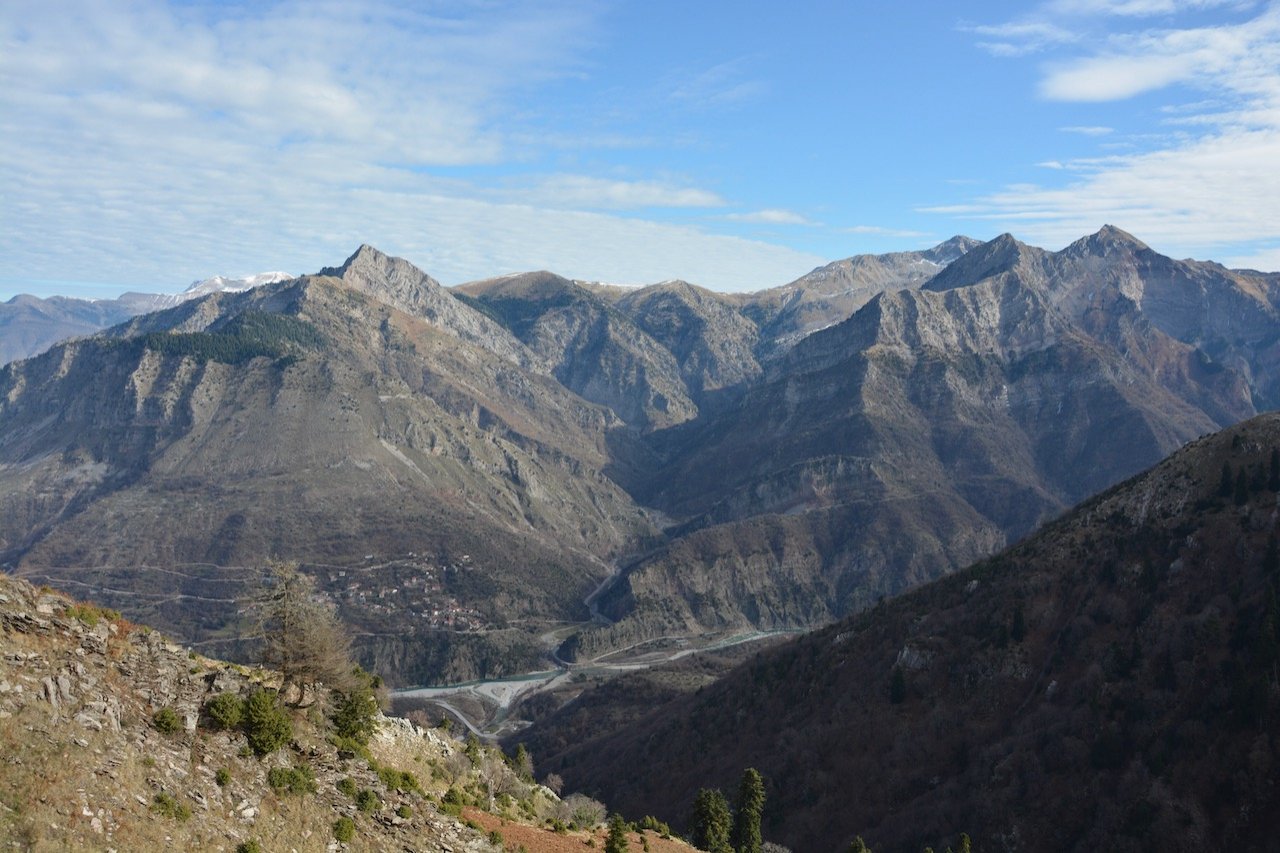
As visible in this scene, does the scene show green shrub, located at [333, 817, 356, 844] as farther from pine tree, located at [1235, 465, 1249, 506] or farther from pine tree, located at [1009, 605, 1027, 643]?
pine tree, located at [1235, 465, 1249, 506]

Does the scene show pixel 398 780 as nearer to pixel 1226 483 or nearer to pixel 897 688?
pixel 897 688

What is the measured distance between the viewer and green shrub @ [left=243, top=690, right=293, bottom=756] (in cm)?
3775

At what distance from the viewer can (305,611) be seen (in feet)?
146

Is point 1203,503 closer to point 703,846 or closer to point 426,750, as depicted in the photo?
point 703,846

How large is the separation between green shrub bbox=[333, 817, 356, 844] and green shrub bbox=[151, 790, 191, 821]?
6.31 metres

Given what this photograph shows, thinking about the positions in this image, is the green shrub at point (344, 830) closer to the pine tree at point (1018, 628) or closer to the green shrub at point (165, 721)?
the green shrub at point (165, 721)

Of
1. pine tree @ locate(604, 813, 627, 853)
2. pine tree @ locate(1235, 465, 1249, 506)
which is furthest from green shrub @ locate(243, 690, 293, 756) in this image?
pine tree @ locate(1235, 465, 1249, 506)

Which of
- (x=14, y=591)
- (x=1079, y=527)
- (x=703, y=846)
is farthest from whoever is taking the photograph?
(x=1079, y=527)

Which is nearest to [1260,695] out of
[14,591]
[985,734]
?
[985,734]

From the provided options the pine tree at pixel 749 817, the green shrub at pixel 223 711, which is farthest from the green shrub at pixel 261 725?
the pine tree at pixel 749 817

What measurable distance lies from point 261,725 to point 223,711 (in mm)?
1575

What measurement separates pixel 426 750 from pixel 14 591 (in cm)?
2424

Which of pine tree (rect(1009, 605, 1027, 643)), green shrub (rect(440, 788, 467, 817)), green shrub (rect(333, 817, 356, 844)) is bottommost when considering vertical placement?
pine tree (rect(1009, 605, 1027, 643))

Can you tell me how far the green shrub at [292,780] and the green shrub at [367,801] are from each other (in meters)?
2.24
